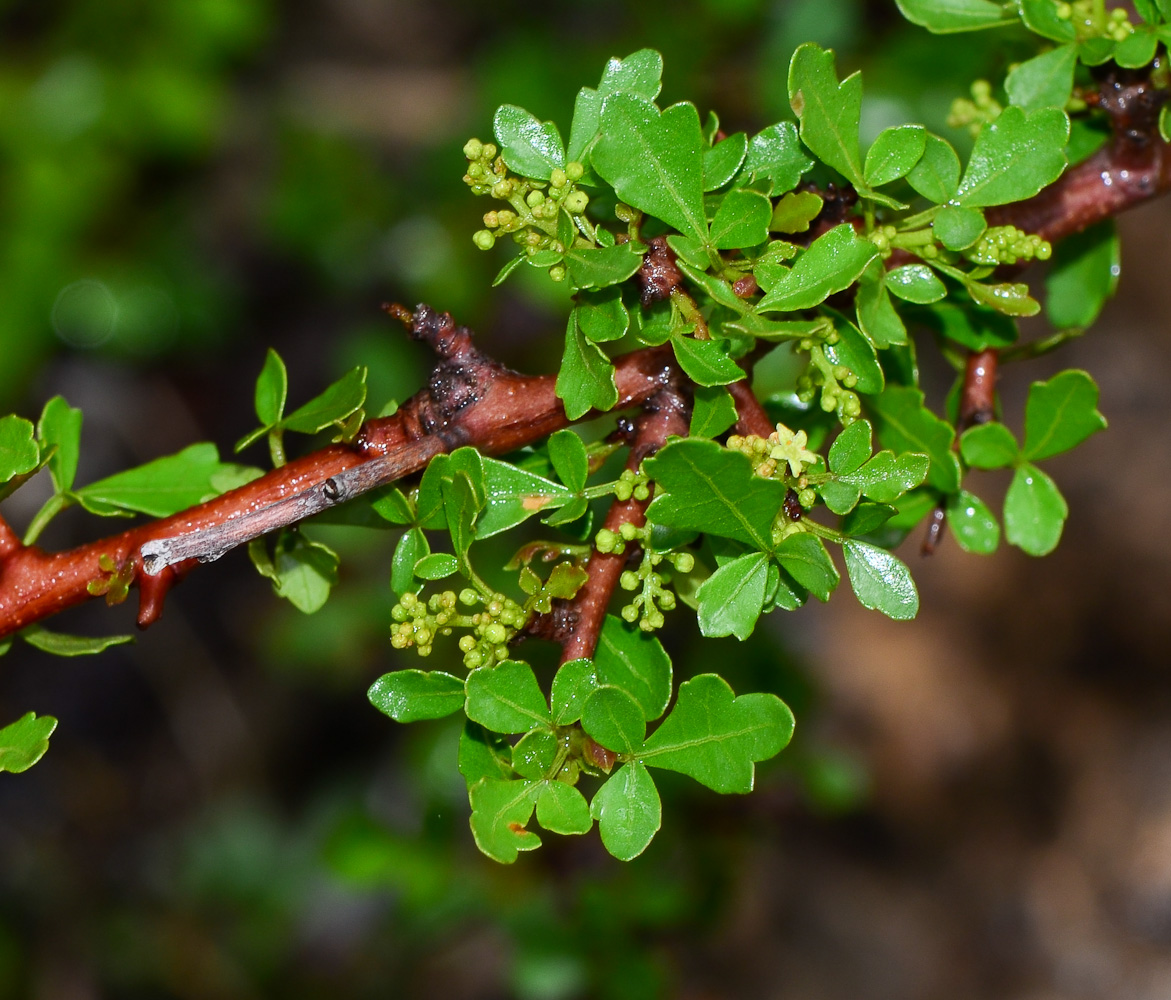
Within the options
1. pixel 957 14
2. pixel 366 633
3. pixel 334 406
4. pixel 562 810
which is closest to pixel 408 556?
pixel 334 406

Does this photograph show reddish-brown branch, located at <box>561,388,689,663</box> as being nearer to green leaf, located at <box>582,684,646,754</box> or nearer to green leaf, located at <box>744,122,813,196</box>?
green leaf, located at <box>582,684,646,754</box>

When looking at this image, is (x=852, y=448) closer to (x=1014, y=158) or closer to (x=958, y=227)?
(x=958, y=227)

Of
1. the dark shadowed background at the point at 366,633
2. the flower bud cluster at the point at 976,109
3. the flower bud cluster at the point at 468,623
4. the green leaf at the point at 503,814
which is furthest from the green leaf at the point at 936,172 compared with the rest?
the dark shadowed background at the point at 366,633

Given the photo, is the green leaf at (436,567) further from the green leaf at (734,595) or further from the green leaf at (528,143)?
the green leaf at (528,143)

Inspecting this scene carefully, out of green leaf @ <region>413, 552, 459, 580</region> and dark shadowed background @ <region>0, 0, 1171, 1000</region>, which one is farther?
dark shadowed background @ <region>0, 0, 1171, 1000</region>

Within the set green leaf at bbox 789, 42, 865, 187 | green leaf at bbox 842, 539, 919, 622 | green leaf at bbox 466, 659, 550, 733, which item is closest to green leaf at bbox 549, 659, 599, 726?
green leaf at bbox 466, 659, 550, 733

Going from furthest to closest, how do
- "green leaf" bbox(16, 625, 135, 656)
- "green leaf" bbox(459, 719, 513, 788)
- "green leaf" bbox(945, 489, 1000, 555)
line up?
"green leaf" bbox(945, 489, 1000, 555)
"green leaf" bbox(16, 625, 135, 656)
"green leaf" bbox(459, 719, 513, 788)

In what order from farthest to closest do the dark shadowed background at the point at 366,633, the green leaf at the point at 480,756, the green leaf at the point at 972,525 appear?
the dark shadowed background at the point at 366,633, the green leaf at the point at 972,525, the green leaf at the point at 480,756
